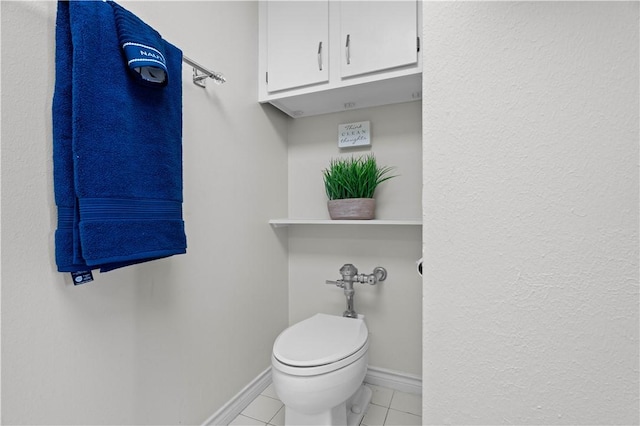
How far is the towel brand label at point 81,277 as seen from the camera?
2.33 ft

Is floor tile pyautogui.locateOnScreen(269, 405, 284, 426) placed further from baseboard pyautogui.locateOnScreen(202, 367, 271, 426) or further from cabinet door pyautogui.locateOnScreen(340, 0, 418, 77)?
cabinet door pyautogui.locateOnScreen(340, 0, 418, 77)

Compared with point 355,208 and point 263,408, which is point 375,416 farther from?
point 355,208

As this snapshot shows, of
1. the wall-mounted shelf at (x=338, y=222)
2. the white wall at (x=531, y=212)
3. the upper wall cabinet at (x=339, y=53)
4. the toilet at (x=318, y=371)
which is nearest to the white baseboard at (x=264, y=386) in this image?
Answer: the toilet at (x=318, y=371)

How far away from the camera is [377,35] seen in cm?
124

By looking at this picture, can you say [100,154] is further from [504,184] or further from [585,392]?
[585,392]

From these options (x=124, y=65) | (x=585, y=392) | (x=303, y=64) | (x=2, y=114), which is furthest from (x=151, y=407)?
(x=303, y=64)

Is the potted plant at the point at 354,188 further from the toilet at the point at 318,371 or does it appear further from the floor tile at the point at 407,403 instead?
the floor tile at the point at 407,403

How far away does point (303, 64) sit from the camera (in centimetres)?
137

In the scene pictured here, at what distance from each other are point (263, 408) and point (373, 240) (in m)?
0.97

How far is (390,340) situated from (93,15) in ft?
5.60

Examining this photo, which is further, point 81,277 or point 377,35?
point 377,35

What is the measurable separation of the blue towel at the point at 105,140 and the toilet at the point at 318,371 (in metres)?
0.58

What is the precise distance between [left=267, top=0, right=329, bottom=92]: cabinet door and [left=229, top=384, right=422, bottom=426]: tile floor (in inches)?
60.4

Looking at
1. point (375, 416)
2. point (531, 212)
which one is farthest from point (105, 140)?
point (375, 416)
